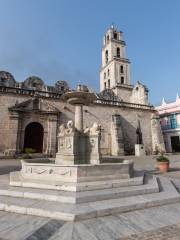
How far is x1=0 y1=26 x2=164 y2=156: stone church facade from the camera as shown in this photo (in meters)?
17.6

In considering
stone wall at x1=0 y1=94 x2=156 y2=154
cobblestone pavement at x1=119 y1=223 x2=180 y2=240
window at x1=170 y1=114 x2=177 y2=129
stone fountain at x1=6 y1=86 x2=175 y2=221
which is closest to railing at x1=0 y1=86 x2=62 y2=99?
stone wall at x1=0 y1=94 x2=156 y2=154

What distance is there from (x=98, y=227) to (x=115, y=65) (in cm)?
3393

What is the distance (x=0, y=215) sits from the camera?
147 inches

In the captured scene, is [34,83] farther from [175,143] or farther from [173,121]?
[175,143]

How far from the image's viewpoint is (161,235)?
3.00m

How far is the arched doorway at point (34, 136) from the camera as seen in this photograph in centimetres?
1873

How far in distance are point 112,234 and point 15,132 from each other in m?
16.3

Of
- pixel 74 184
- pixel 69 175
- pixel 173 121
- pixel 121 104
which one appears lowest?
pixel 74 184

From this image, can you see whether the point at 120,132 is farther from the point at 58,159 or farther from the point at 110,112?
the point at 58,159

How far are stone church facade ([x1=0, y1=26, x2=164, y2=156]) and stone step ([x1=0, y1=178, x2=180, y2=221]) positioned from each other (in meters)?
14.0

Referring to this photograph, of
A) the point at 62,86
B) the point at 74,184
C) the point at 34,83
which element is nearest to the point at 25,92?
the point at 34,83

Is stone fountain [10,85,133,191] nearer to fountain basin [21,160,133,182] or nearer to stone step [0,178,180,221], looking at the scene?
Answer: fountain basin [21,160,133,182]

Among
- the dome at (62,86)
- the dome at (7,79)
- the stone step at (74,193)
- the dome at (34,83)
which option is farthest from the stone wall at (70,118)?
the stone step at (74,193)

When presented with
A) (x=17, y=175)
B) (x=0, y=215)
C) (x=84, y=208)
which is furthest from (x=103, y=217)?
(x=17, y=175)
